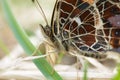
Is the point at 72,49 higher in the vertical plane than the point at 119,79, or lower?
higher

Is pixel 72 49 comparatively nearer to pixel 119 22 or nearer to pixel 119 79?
pixel 119 22

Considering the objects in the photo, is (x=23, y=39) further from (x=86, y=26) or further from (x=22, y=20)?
(x=22, y=20)

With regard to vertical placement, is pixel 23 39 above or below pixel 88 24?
below

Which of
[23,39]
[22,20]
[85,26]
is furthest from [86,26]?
[22,20]

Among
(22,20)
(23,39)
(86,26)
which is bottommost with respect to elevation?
(23,39)

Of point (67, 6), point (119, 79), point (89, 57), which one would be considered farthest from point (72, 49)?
point (119, 79)

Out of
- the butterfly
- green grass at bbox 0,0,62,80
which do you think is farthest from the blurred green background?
green grass at bbox 0,0,62,80

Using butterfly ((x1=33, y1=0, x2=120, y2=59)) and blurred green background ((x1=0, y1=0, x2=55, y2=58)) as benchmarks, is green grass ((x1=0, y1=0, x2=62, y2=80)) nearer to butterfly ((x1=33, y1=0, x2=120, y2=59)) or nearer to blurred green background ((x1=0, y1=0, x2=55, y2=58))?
butterfly ((x1=33, y1=0, x2=120, y2=59))
